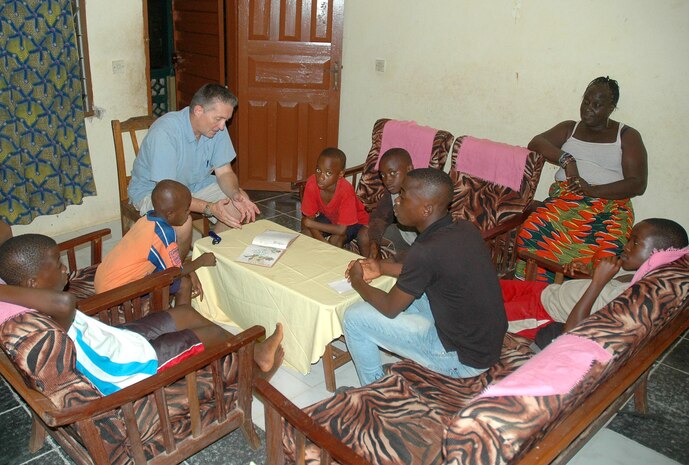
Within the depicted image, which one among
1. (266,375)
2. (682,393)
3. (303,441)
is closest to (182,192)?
(266,375)

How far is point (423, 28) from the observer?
15.6ft

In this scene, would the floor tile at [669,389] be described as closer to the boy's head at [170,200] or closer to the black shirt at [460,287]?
the black shirt at [460,287]

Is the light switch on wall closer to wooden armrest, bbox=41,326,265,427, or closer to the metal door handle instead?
the metal door handle

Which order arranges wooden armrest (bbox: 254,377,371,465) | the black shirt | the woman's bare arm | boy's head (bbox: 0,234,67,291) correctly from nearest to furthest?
1. wooden armrest (bbox: 254,377,371,465)
2. the woman's bare arm
3. boy's head (bbox: 0,234,67,291)
4. the black shirt

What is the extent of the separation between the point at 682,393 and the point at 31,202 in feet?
14.1

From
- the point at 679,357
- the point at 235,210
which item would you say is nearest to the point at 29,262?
the point at 235,210

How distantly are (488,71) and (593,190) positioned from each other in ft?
4.49

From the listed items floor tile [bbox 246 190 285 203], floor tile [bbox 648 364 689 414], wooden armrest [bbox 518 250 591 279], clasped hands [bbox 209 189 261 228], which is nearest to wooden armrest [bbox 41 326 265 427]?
clasped hands [bbox 209 189 261 228]

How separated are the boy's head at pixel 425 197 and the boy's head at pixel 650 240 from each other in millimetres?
824

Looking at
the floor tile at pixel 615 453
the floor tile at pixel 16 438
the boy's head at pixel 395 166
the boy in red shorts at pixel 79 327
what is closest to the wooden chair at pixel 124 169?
the boy's head at pixel 395 166

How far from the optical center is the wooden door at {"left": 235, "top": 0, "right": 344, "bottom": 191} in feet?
16.6

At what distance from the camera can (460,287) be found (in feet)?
6.98

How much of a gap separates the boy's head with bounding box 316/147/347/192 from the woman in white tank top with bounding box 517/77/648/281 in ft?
4.02

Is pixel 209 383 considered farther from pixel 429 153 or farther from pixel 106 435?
pixel 429 153
